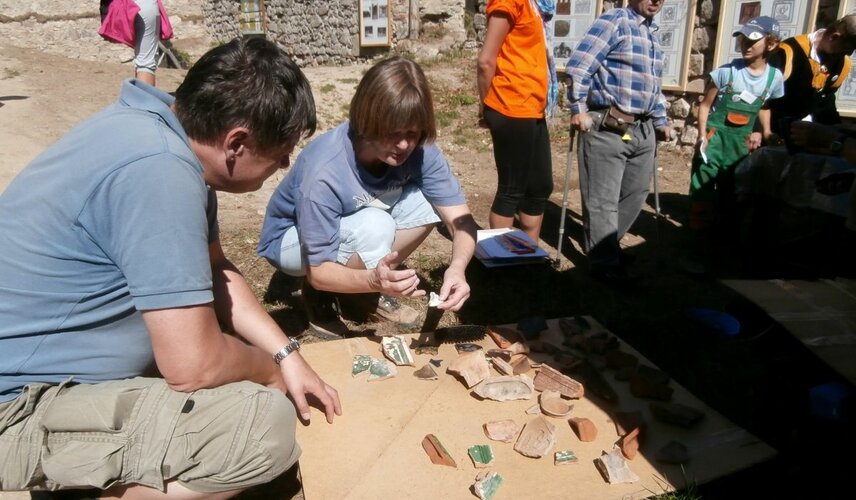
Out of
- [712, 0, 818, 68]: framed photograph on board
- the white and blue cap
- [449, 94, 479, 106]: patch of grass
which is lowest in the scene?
[449, 94, 479, 106]: patch of grass

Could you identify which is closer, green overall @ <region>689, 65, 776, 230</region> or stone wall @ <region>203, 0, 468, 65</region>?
green overall @ <region>689, 65, 776, 230</region>

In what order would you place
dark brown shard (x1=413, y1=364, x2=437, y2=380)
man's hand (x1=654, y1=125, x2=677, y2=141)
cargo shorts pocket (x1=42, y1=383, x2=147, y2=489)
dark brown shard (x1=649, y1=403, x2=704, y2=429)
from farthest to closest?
man's hand (x1=654, y1=125, x2=677, y2=141)
dark brown shard (x1=413, y1=364, x2=437, y2=380)
dark brown shard (x1=649, y1=403, x2=704, y2=429)
cargo shorts pocket (x1=42, y1=383, x2=147, y2=489)

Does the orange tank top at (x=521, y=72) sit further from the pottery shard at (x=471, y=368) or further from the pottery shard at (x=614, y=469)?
the pottery shard at (x=614, y=469)

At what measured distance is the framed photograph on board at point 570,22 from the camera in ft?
25.6

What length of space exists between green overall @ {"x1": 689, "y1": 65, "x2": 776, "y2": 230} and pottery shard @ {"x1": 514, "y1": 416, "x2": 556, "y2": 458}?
3.39 metres

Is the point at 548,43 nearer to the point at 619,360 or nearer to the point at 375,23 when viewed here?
the point at 619,360

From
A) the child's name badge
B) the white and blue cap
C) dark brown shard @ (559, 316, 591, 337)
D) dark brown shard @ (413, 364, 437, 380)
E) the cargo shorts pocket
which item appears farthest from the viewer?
the child's name badge

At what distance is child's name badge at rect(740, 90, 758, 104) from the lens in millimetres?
4910

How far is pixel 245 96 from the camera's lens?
1.70 meters

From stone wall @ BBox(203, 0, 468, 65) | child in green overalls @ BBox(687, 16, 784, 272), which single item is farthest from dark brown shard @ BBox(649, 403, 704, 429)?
stone wall @ BBox(203, 0, 468, 65)

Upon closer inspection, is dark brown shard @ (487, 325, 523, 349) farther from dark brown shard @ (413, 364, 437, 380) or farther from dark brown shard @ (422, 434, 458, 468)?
dark brown shard @ (422, 434, 458, 468)

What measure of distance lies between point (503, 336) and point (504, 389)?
472 mm

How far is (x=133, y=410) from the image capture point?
1.78 m

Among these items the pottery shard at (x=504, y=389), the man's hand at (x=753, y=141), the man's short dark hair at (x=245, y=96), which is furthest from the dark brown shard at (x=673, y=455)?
the man's hand at (x=753, y=141)
